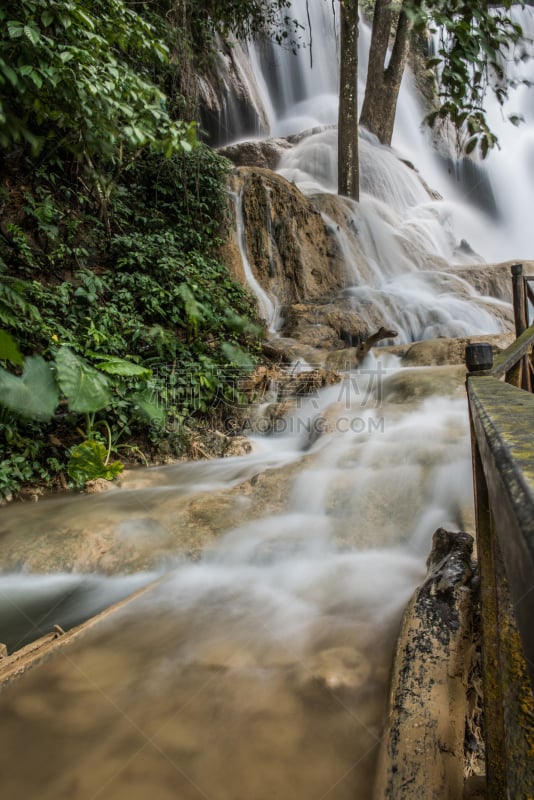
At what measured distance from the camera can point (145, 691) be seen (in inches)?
63.4

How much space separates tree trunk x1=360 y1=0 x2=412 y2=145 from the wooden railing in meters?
15.2

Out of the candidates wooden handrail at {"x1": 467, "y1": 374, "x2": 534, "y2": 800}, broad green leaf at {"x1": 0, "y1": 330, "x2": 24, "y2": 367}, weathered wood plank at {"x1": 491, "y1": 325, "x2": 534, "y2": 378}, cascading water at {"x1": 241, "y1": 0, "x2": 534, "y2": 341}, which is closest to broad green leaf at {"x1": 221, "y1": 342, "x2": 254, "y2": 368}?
broad green leaf at {"x1": 0, "y1": 330, "x2": 24, "y2": 367}

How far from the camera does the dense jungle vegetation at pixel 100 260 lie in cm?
401

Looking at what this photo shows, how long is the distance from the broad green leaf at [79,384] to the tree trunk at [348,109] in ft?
31.1

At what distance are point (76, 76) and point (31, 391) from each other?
2.84 metres

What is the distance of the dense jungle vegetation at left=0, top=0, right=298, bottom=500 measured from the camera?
401 centimetres

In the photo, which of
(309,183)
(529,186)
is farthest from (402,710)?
(529,186)

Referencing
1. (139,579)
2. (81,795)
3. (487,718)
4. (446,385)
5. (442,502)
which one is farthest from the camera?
(446,385)

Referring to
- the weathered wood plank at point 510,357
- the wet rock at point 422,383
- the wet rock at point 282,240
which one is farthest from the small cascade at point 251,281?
the weathered wood plank at point 510,357

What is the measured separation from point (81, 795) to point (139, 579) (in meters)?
1.48

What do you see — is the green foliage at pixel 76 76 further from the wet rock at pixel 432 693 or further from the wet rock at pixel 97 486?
the wet rock at pixel 432 693

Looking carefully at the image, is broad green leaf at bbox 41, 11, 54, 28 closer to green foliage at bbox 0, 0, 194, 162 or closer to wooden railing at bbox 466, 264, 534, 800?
green foliage at bbox 0, 0, 194, 162

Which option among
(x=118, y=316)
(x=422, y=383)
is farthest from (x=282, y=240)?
(x=422, y=383)

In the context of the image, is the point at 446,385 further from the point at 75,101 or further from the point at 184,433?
the point at 75,101
